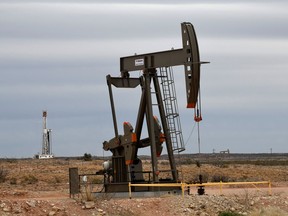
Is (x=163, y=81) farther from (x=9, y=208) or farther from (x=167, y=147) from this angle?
(x=9, y=208)

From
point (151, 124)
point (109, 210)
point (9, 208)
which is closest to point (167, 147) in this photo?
point (151, 124)

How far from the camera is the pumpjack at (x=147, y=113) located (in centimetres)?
2531

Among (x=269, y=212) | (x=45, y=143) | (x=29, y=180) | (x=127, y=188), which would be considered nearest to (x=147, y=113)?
(x=127, y=188)

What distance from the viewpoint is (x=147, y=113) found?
26547mm

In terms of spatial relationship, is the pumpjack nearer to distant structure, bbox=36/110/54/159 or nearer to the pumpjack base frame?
the pumpjack base frame

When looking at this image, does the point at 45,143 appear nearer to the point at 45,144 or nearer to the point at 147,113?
the point at 45,144

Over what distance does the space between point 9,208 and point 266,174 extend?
28827mm

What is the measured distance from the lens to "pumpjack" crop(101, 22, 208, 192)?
2531 cm

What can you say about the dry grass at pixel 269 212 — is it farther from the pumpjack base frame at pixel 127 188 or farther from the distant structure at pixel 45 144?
the distant structure at pixel 45 144

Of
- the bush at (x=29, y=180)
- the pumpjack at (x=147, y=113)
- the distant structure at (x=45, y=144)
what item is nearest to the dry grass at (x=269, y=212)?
the pumpjack at (x=147, y=113)

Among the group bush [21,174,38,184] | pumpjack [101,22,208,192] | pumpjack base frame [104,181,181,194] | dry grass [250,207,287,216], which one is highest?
pumpjack [101,22,208,192]

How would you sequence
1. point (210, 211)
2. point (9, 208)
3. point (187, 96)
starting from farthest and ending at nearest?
point (187, 96) → point (210, 211) → point (9, 208)

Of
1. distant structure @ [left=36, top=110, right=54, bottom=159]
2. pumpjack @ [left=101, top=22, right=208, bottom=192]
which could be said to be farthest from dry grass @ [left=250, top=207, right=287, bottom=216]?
distant structure @ [left=36, top=110, right=54, bottom=159]

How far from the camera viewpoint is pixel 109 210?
73.9ft
